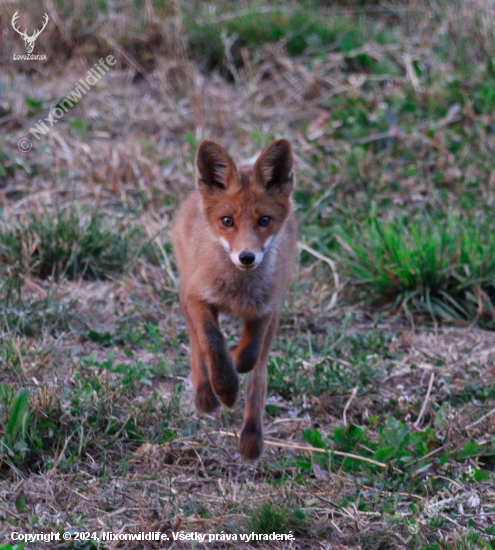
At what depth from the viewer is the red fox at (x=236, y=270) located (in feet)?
14.0

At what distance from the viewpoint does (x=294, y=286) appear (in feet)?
20.9

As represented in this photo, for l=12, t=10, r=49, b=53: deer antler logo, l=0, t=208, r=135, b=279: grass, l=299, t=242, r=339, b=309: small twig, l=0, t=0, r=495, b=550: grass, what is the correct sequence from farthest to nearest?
1. l=12, t=10, r=49, b=53: deer antler logo
2. l=299, t=242, r=339, b=309: small twig
3. l=0, t=208, r=135, b=279: grass
4. l=0, t=0, r=495, b=550: grass

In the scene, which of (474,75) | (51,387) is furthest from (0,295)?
(474,75)

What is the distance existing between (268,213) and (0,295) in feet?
7.16

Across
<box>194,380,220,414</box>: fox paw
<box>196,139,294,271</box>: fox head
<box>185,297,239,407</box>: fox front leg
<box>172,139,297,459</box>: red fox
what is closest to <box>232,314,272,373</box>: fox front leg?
<box>172,139,297,459</box>: red fox

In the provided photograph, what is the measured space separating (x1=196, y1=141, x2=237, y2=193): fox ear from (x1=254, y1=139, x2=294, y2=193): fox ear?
5.6 inches

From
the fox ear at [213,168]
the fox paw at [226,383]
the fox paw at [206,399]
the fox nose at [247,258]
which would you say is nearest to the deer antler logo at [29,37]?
the fox ear at [213,168]

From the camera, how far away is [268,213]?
14.2 feet

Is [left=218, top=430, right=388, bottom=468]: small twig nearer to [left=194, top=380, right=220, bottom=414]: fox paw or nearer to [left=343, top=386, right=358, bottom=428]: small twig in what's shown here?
[left=194, top=380, right=220, bottom=414]: fox paw

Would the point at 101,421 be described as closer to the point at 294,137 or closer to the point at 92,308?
the point at 92,308
